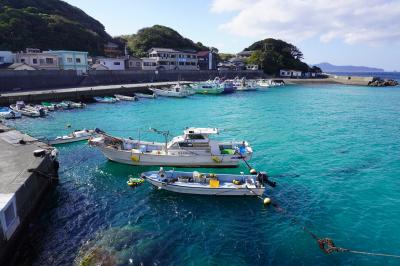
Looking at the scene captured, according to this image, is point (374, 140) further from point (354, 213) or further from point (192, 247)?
point (192, 247)

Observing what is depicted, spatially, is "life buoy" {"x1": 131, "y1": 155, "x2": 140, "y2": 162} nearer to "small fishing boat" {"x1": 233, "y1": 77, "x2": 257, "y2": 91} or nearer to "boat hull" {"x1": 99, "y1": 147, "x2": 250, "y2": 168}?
"boat hull" {"x1": 99, "y1": 147, "x2": 250, "y2": 168}

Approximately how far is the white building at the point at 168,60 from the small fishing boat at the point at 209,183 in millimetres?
82721

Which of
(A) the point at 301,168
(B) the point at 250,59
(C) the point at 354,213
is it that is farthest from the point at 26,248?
(B) the point at 250,59

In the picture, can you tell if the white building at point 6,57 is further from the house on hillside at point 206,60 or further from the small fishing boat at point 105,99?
the house on hillside at point 206,60

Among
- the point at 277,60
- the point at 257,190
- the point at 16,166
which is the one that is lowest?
the point at 257,190

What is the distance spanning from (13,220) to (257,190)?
1447 centimetres

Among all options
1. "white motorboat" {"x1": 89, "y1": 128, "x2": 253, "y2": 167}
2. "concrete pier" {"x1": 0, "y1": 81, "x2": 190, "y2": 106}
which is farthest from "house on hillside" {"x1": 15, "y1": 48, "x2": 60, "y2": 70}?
"white motorboat" {"x1": 89, "y1": 128, "x2": 253, "y2": 167}

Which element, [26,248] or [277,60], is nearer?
[26,248]

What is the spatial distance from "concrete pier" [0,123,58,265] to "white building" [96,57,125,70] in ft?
216

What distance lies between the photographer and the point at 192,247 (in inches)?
645

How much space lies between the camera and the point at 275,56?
143625 mm

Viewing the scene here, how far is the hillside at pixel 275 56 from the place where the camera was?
13962 centimetres

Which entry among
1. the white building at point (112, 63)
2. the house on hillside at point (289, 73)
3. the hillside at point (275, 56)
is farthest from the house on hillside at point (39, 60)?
the house on hillside at point (289, 73)

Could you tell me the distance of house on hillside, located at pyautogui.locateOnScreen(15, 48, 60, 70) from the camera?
71.1m
